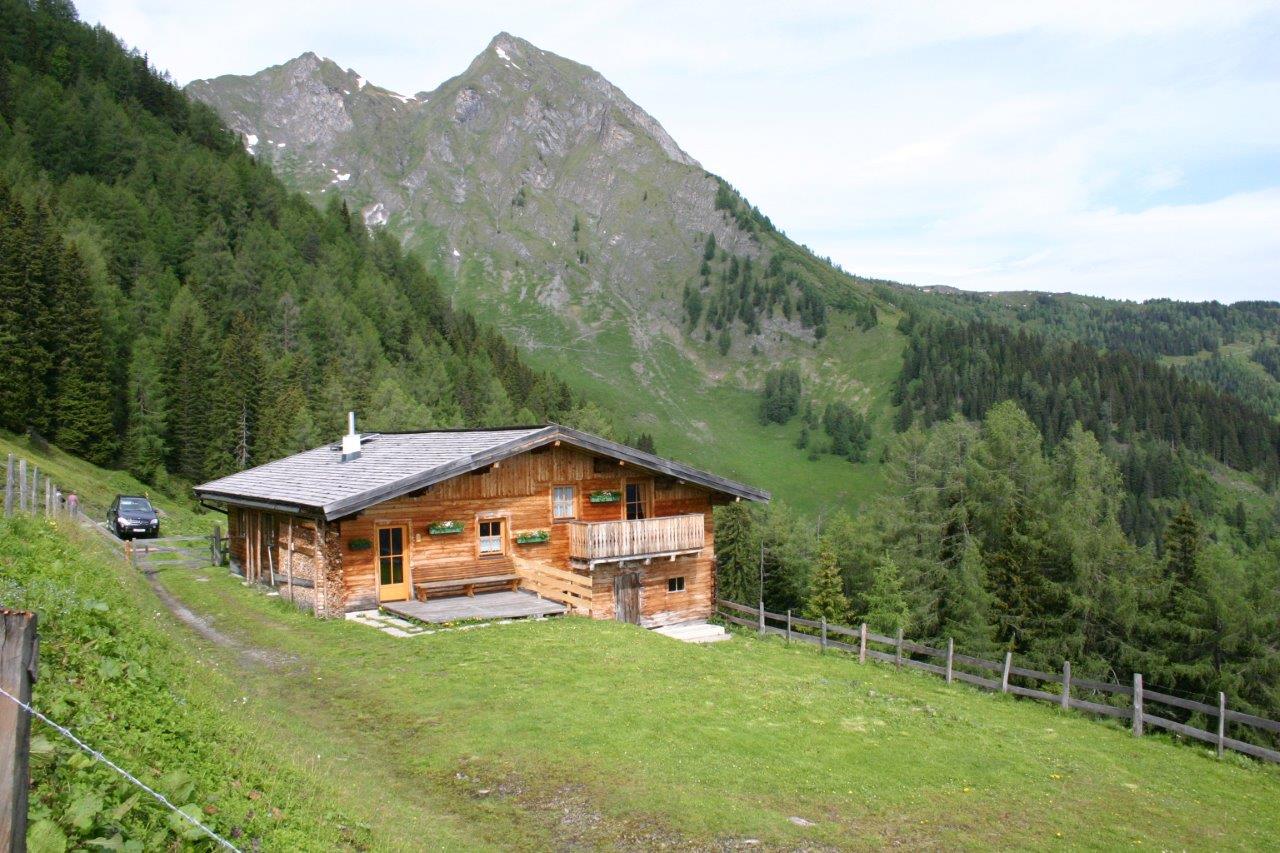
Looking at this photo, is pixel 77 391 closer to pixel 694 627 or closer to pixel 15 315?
pixel 15 315

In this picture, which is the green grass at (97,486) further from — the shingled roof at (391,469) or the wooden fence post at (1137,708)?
the wooden fence post at (1137,708)

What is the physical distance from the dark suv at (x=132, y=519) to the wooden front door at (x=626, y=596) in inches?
1039

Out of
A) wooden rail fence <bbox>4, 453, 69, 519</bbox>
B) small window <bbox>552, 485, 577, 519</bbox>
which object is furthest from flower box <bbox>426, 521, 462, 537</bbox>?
wooden rail fence <bbox>4, 453, 69, 519</bbox>

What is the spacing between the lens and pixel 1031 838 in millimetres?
12086

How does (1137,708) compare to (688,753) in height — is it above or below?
below

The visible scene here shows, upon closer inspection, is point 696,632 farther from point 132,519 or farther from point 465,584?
point 132,519

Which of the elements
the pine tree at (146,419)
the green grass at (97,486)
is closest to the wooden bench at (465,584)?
the green grass at (97,486)

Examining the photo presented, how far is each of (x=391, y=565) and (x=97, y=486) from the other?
3684 cm

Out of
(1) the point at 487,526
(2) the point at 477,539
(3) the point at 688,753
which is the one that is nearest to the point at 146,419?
(1) the point at 487,526

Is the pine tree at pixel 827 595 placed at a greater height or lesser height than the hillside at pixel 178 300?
lesser

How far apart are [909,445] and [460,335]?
84.5 meters

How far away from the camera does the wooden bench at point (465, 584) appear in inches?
1032

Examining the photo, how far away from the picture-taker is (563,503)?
96.7 feet

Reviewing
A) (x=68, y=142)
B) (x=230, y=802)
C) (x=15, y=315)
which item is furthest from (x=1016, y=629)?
(x=68, y=142)
